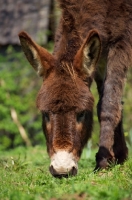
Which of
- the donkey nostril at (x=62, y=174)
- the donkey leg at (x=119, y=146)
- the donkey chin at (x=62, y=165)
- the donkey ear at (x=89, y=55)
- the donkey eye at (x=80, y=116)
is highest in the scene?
the donkey ear at (x=89, y=55)

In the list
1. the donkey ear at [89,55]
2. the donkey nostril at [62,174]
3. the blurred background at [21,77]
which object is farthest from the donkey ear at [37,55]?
the blurred background at [21,77]

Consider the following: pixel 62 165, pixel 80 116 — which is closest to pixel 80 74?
pixel 80 116

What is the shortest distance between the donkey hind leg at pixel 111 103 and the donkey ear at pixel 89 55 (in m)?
0.37

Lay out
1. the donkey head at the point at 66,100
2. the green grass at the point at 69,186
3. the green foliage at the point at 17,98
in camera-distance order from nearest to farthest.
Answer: the green grass at the point at 69,186 → the donkey head at the point at 66,100 → the green foliage at the point at 17,98

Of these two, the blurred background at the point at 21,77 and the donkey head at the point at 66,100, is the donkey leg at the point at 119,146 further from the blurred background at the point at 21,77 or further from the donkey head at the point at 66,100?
the blurred background at the point at 21,77

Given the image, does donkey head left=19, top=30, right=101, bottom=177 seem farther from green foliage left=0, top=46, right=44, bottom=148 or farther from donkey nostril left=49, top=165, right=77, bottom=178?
green foliage left=0, top=46, right=44, bottom=148

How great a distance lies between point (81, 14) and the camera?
6.80m

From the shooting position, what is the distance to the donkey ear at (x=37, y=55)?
6305 mm

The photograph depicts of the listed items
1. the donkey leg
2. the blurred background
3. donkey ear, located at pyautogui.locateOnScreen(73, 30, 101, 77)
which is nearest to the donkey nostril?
donkey ear, located at pyautogui.locateOnScreen(73, 30, 101, 77)

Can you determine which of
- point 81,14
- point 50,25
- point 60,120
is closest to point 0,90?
point 50,25

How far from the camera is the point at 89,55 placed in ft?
20.7

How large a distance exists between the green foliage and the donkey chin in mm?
8513

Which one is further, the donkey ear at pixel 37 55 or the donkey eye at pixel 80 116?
the donkey ear at pixel 37 55

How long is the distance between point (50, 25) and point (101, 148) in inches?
389
